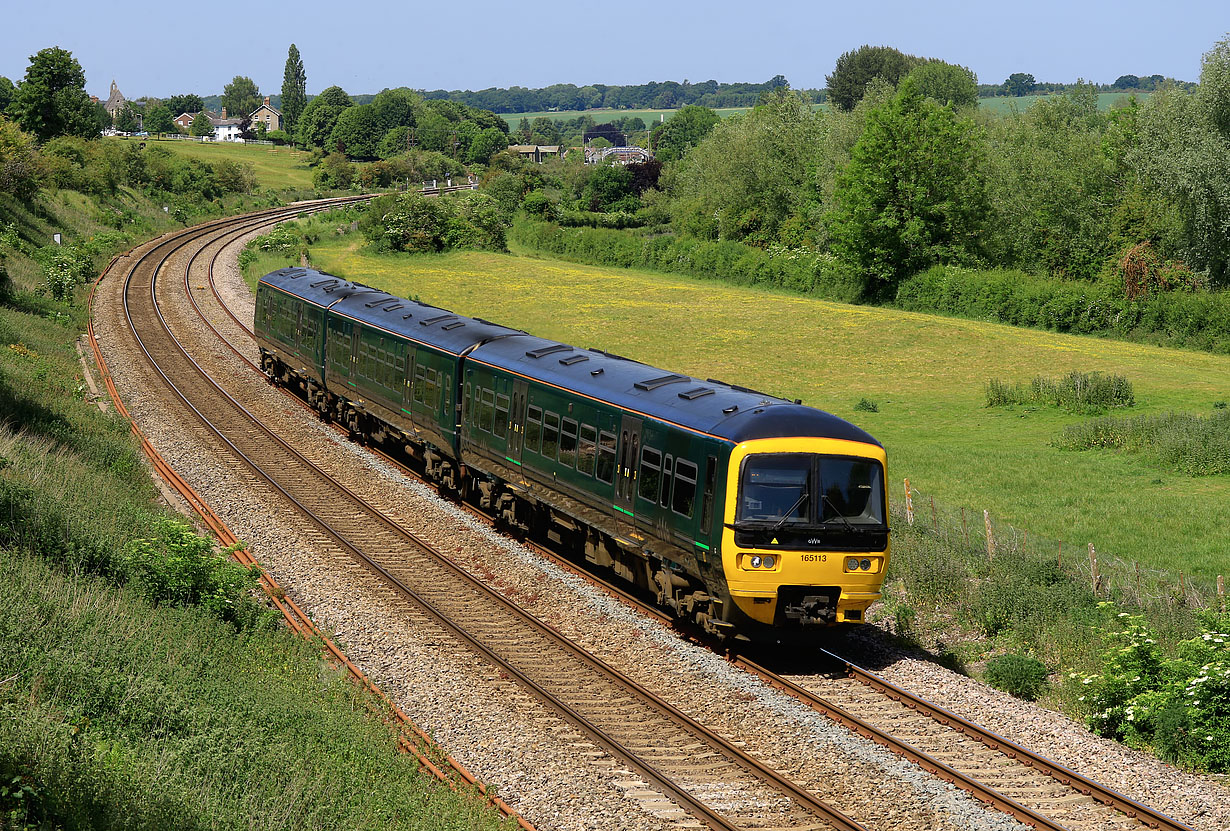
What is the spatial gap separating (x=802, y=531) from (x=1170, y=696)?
15.8 ft

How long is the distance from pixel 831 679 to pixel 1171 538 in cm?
1273

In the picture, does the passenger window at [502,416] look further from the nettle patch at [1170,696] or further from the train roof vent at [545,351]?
the nettle patch at [1170,696]

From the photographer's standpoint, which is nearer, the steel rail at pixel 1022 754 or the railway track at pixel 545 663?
the steel rail at pixel 1022 754

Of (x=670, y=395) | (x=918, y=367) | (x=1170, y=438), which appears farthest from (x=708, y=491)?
(x=918, y=367)

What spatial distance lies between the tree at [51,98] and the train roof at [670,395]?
77.5 metres

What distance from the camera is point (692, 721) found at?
45.1 feet

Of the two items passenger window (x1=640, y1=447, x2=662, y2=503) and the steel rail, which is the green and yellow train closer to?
passenger window (x1=640, y1=447, x2=662, y2=503)

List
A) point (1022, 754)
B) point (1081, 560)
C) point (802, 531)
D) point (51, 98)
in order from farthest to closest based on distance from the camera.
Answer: point (51, 98) < point (1081, 560) < point (802, 531) < point (1022, 754)

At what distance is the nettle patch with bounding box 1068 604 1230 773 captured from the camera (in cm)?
1338

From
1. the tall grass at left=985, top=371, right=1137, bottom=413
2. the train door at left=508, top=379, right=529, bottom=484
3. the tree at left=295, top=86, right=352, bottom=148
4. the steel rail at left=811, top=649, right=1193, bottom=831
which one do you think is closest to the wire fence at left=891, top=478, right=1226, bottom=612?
the steel rail at left=811, top=649, right=1193, bottom=831

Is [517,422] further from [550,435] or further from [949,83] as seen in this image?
[949,83]

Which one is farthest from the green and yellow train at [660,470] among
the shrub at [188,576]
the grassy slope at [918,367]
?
the grassy slope at [918,367]

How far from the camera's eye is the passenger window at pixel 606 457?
18.3 metres

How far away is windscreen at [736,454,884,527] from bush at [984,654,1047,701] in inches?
114
